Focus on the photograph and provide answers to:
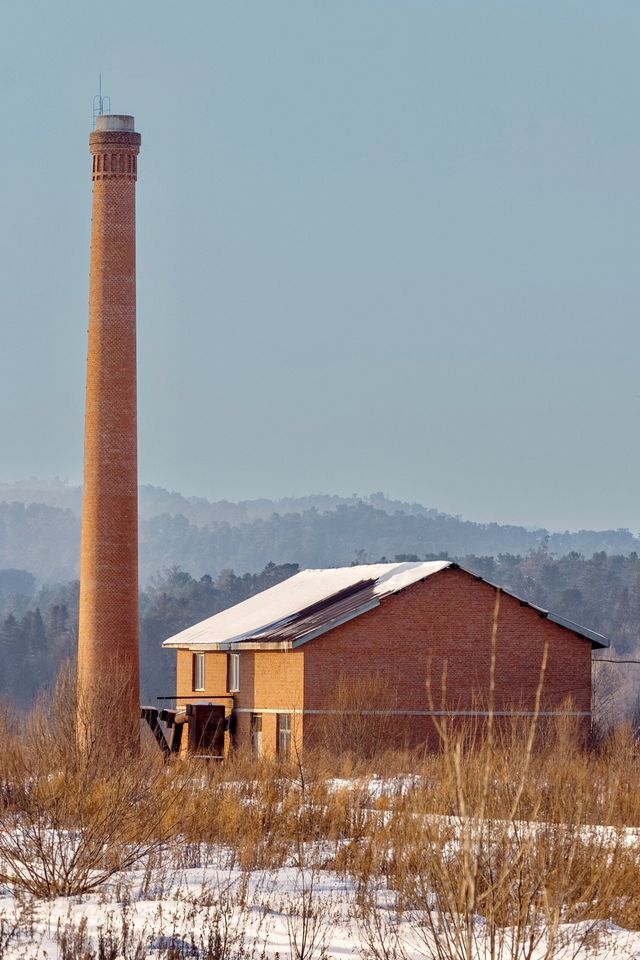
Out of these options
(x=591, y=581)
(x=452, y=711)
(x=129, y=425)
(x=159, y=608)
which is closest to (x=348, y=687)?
(x=452, y=711)

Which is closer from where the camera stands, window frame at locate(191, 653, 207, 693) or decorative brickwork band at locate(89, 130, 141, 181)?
decorative brickwork band at locate(89, 130, 141, 181)

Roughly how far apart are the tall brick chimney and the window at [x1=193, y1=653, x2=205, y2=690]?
21.2 feet

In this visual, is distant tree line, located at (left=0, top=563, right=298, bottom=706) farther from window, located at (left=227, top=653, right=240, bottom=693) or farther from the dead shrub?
the dead shrub

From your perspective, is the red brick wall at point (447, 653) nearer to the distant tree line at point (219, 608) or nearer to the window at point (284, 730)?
the window at point (284, 730)

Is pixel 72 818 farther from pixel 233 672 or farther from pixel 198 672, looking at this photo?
pixel 198 672

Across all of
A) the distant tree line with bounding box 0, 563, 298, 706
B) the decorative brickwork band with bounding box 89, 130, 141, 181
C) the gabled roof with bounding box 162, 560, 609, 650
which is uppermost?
the decorative brickwork band with bounding box 89, 130, 141, 181

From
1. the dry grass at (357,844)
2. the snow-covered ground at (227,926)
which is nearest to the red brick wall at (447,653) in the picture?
the dry grass at (357,844)

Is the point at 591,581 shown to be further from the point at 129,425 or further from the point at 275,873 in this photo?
the point at 275,873

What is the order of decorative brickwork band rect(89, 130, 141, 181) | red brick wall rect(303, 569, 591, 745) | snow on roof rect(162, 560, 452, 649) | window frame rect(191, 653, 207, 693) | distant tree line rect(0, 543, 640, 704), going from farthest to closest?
distant tree line rect(0, 543, 640, 704)
window frame rect(191, 653, 207, 693)
decorative brickwork band rect(89, 130, 141, 181)
snow on roof rect(162, 560, 452, 649)
red brick wall rect(303, 569, 591, 745)

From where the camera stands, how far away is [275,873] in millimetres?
17016

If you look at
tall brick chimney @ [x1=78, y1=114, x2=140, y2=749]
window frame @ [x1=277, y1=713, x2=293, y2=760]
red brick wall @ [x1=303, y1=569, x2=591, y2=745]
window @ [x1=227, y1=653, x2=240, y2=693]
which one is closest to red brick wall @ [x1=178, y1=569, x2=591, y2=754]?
red brick wall @ [x1=303, y1=569, x2=591, y2=745]

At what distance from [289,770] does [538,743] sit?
13340mm

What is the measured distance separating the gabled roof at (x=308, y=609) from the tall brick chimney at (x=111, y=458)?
3983 mm

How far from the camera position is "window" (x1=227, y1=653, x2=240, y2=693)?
44.4 m
